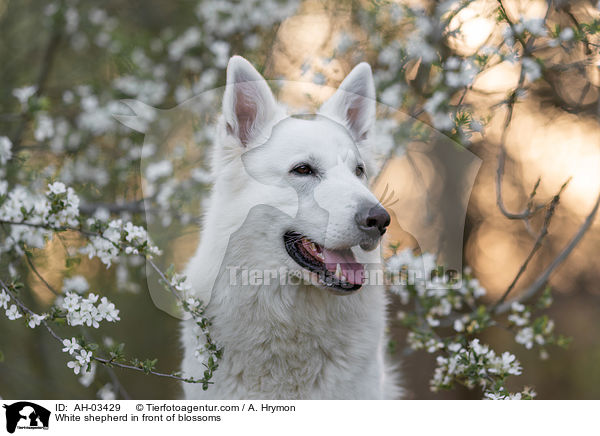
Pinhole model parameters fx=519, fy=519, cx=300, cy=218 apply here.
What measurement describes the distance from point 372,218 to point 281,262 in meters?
0.64

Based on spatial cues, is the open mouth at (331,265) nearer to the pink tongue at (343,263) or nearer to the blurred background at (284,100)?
the pink tongue at (343,263)

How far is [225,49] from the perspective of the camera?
424 centimetres

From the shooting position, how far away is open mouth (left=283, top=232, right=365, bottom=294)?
2609mm

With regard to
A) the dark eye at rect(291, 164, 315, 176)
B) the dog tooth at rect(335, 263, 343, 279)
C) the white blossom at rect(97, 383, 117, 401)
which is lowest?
the white blossom at rect(97, 383, 117, 401)

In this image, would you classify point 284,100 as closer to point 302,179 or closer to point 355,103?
point 355,103

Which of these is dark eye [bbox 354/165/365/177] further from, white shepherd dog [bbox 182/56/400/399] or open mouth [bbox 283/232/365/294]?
open mouth [bbox 283/232/365/294]

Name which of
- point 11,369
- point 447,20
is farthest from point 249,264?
point 11,369

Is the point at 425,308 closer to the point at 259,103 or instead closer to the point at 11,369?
the point at 259,103

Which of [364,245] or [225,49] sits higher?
[225,49]

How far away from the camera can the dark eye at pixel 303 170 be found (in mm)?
2682

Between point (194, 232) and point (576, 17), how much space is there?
2946mm
